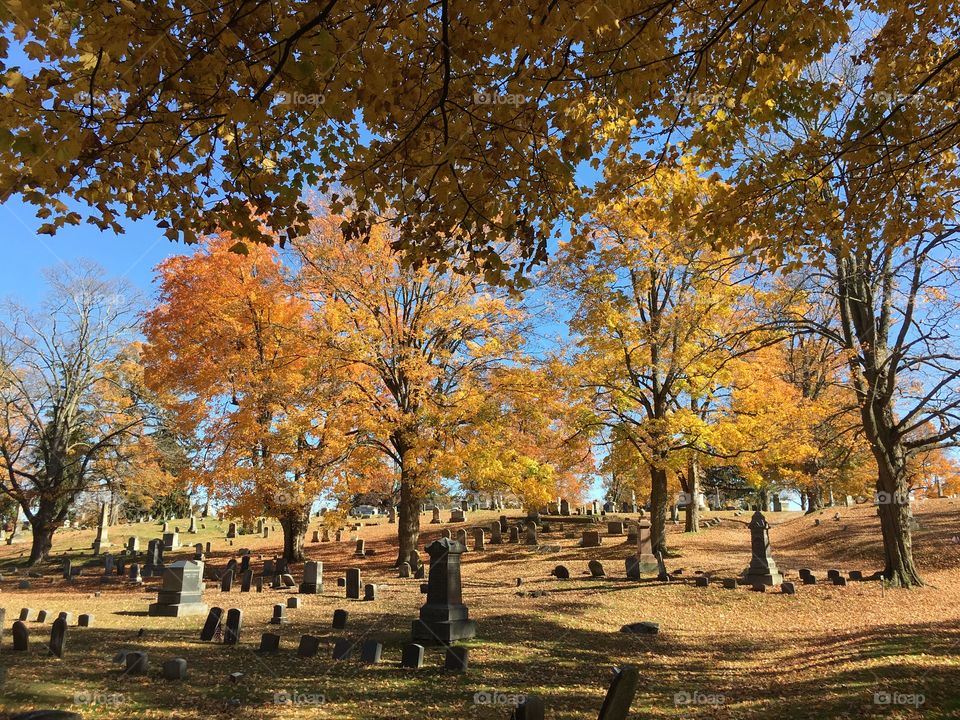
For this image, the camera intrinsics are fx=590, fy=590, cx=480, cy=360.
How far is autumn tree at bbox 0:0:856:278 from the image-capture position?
3.90 m

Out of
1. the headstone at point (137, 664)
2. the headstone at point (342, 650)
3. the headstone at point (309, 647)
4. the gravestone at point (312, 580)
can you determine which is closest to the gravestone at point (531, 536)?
the gravestone at point (312, 580)

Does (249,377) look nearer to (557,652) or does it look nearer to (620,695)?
(557,652)

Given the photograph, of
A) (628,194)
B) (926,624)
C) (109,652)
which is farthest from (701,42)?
(109,652)

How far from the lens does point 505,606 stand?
1334 centimetres

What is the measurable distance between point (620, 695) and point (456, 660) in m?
4.52

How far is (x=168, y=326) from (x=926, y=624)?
21117 mm

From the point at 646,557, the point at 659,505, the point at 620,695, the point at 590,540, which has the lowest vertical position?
the point at 590,540

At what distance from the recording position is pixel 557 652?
951cm

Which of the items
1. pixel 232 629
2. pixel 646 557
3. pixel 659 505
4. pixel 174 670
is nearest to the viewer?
pixel 174 670

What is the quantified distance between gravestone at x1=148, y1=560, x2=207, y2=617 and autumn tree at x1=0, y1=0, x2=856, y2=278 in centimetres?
1088

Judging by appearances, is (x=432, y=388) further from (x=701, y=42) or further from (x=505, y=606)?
(x=701, y=42)

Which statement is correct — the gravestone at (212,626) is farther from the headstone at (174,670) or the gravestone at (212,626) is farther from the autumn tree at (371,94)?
→ the autumn tree at (371,94)

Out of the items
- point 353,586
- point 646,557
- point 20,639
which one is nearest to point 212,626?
point 20,639

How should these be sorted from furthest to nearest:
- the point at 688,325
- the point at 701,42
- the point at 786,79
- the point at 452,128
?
the point at 688,325 → the point at 786,79 → the point at 701,42 → the point at 452,128
